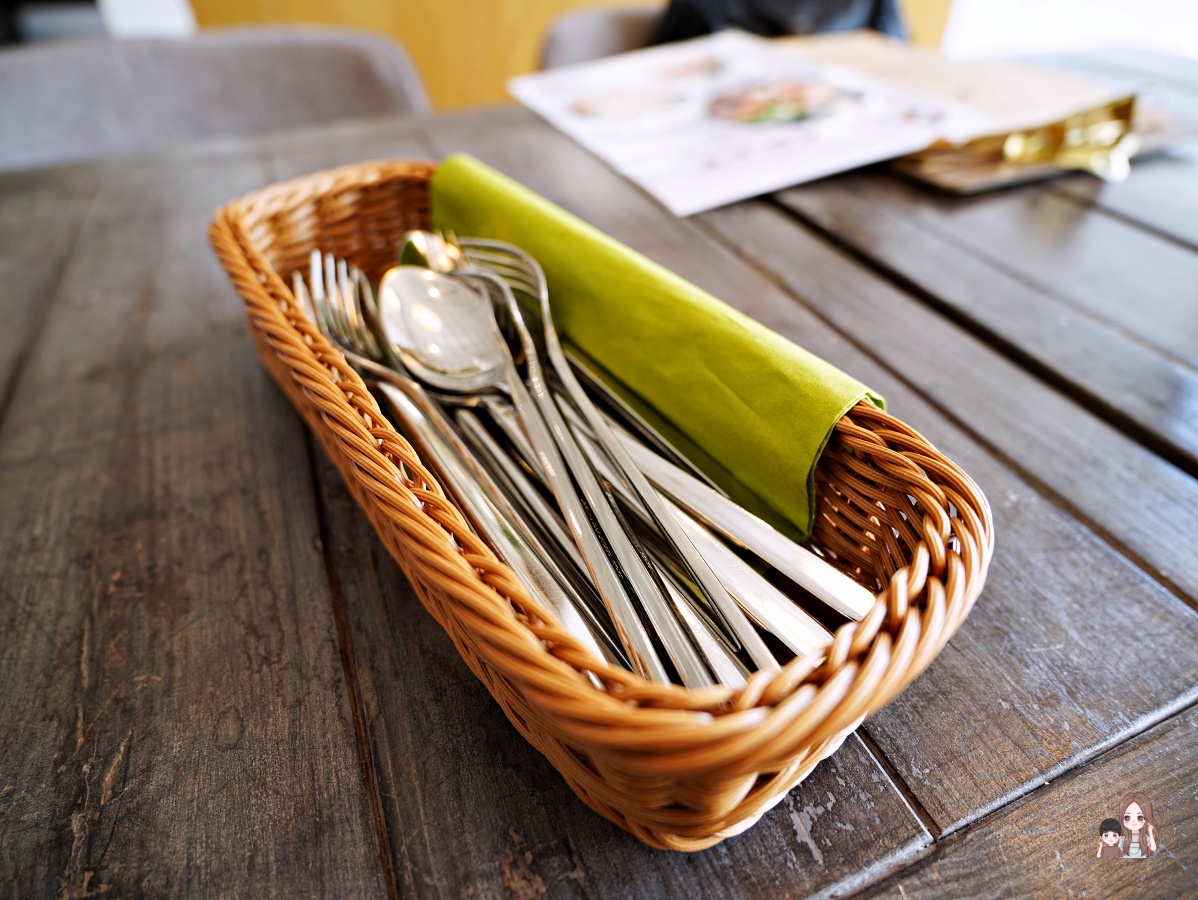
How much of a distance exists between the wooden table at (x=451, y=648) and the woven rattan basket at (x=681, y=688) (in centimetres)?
3

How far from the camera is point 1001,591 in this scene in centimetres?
29

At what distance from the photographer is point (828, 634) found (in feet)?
0.74

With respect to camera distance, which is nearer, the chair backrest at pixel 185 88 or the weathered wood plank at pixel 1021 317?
the weathered wood plank at pixel 1021 317

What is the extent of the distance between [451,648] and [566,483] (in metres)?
0.08

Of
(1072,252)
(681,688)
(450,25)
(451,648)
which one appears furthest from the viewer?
(450,25)

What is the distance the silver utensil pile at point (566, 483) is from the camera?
0.23 m

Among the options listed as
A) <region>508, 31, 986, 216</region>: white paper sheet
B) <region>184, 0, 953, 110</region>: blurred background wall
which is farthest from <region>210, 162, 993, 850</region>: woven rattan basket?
<region>184, 0, 953, 110</region>: blurred background wall

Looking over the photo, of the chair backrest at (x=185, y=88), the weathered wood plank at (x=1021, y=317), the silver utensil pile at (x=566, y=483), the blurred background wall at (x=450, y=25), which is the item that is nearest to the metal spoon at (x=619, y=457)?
the silver utensil pile at (x=566, y=483)

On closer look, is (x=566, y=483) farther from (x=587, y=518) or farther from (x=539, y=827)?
(x=539, y=827)

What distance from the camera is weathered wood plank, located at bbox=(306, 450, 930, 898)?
0.21m

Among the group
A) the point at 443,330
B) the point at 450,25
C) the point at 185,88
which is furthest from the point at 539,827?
the point at 450,25

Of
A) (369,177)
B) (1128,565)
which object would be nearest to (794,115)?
(369,177)

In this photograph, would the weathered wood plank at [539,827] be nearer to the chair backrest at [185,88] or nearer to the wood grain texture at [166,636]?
the wood grain texture at [166,636]

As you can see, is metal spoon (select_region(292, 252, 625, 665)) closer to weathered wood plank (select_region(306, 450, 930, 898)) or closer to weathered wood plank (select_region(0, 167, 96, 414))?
weathered wood plank (select_region(306, 450, 930, 898))
